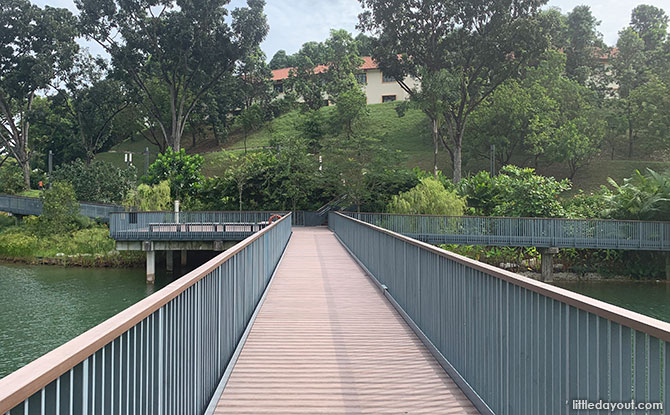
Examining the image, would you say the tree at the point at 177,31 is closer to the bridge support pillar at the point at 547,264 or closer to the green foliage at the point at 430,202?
the green foliage at the point at 430,202

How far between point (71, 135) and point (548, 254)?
57.6 meters

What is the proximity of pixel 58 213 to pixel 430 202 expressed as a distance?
25.0 meters

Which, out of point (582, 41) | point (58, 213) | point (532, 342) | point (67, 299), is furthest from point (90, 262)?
point (582, 41)

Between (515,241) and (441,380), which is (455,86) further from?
(441,380)

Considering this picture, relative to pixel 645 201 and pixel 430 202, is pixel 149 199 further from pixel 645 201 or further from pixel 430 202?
pixel 645 201

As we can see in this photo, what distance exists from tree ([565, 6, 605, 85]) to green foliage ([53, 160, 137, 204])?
185ft

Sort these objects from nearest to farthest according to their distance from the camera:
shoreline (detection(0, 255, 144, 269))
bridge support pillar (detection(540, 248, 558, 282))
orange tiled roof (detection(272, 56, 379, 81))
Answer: bridge support pillar (detection(540, 248, 558, 282)) < shoreline (detection(0, 255, 144, 269)) < orange tiled roof (detection(272, 56, 379, 81))

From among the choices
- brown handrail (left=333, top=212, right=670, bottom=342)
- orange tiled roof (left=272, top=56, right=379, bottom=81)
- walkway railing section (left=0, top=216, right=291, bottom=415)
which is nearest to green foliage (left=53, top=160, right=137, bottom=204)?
walkway railing section (left=0, top=216, right=291, bottom=415)

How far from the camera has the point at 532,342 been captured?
343 cm

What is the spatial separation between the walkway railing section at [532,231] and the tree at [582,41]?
156 feet

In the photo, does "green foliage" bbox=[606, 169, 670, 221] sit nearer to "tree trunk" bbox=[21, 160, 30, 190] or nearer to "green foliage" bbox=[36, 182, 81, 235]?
"green foliage" bbox=[36, 182, 81, 235]

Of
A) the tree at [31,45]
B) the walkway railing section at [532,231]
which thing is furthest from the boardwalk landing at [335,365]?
the tree at [31,45]

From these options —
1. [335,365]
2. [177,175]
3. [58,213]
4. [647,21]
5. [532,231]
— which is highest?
[647,21]

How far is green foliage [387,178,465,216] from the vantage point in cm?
2988
